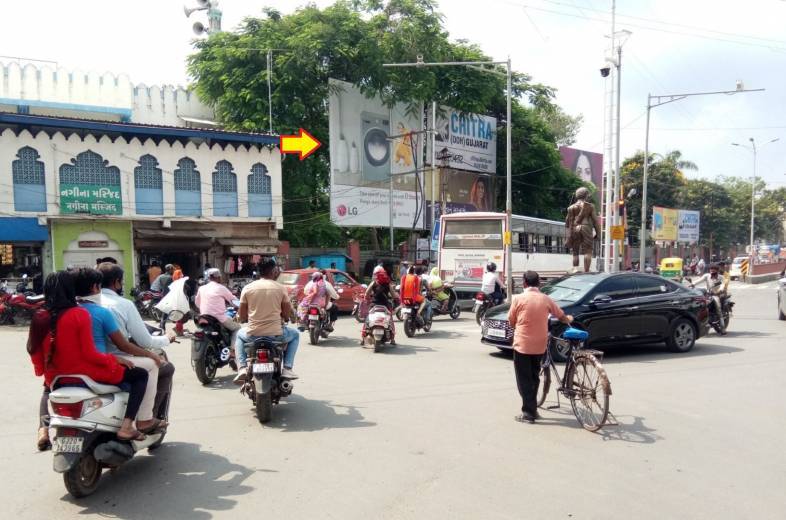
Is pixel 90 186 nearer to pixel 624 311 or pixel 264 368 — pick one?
pixel 264 368

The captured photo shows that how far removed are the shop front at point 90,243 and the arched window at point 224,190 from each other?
3.44m

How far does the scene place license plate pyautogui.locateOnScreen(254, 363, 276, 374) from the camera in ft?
19.7

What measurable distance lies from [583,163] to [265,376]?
46151 millimetres

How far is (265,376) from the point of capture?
19.8 ft

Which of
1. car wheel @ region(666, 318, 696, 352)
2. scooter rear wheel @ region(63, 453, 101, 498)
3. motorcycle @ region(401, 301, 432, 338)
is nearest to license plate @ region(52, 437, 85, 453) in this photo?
scooter rear wheel @ region(63, 453, 101, 498)

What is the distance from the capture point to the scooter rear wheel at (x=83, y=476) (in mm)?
4176

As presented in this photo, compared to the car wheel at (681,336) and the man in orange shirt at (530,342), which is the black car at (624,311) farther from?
the man in orange shirt at (530,342)

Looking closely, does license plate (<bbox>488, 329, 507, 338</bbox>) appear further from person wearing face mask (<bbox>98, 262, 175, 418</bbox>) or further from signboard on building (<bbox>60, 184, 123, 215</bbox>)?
signboard on building (<bbox>60, 184, 123, 215</bbox>)

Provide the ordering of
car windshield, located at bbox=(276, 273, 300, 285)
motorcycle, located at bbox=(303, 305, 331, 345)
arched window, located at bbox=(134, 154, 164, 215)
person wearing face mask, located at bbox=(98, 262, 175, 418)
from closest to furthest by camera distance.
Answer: person wearing face mask, located at bbox=(98, 262, 175, 418)
motorcycle, located at bbox=(303, 305, 331, 345)
car windshield, located at bbox=(276, 273, 300, 285)
arched window, located at bbox=(134, 154, 164, 215)

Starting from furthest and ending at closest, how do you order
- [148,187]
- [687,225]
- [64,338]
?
1. [687,225]
2. [148,187]
3. [64,338]

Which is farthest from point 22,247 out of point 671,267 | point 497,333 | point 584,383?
point 671,267

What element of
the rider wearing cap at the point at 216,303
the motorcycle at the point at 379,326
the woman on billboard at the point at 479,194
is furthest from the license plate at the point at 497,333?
the woman on billboard at the point at 479,194

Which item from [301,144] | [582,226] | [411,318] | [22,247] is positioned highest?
[301,144]

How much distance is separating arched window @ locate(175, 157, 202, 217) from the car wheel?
18159 millimetres
